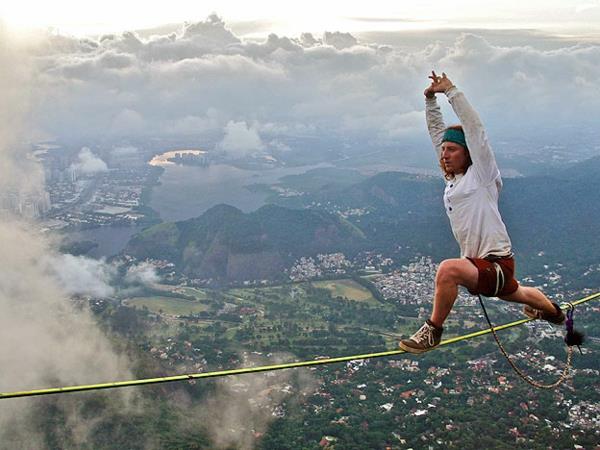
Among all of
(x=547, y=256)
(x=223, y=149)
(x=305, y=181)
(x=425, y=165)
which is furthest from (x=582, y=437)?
(x=223, y=149)

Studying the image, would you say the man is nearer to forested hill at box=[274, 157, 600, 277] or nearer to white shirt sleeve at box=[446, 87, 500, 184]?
white shirt sleeve at box=[446, 87, 500, 184]

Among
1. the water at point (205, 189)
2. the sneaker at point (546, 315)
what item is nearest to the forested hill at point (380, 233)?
the water at point (205, 189)

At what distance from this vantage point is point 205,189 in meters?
116

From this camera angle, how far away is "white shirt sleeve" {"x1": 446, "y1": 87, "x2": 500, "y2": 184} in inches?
162

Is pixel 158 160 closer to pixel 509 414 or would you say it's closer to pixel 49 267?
pixel 49 267

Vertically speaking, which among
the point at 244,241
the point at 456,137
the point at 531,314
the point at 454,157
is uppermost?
the point at 456,137

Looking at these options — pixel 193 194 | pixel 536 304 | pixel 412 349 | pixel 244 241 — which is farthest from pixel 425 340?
pixel 193 194

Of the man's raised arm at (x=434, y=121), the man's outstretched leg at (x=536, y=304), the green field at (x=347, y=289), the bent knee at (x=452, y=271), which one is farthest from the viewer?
the green field at (x=347, y=289)

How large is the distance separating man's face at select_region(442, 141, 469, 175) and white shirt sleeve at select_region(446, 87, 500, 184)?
15 centimetres

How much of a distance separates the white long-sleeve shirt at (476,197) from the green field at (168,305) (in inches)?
1823

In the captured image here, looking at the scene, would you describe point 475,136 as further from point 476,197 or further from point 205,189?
point 205,189

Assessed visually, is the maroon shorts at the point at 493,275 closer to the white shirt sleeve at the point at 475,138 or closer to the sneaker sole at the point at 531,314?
the white shirt sleeve at the point at 475,138

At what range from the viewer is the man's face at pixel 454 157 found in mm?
4367

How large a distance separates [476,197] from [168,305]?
49455mm
